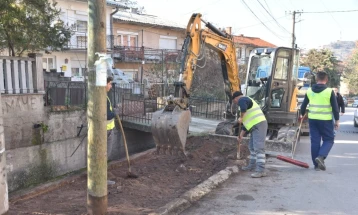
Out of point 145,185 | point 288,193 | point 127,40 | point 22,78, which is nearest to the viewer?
point 288,193

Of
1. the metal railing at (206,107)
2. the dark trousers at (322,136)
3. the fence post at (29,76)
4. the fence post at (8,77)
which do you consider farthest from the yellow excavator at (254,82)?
the metal railing at (206,107)

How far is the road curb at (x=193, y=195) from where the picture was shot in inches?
177

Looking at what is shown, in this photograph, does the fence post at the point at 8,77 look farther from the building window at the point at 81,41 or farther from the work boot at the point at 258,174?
the building window at the point at 81,41

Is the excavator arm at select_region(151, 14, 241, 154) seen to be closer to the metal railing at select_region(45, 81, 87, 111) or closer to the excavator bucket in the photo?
the excavator bucket

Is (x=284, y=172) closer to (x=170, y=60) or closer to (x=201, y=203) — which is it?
(x=201, y=203)

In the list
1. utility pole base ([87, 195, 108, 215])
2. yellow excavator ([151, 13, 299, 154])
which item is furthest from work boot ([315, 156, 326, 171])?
utility pole base ([87, 195, 108, 215])

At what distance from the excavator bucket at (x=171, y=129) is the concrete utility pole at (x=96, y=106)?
2.70 meters

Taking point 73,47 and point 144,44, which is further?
point 144,44

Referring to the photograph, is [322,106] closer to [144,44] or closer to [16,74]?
[16,74]

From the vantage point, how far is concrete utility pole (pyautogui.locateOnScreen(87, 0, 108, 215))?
11.9 ft

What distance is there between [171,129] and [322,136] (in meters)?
3.03

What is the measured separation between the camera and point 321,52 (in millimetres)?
43938

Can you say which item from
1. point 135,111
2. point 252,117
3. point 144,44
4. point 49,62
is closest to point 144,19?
point 144,44

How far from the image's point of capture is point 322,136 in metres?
6.98
